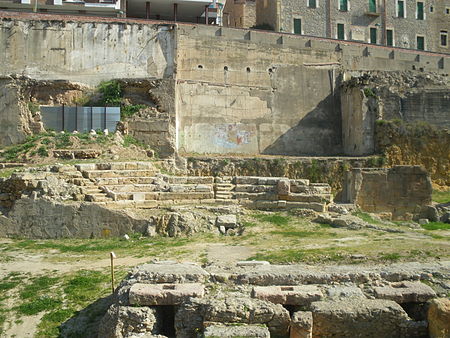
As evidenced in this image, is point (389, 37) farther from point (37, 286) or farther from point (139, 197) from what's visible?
point (37, 286)

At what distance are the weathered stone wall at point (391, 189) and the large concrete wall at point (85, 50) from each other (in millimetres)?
9457

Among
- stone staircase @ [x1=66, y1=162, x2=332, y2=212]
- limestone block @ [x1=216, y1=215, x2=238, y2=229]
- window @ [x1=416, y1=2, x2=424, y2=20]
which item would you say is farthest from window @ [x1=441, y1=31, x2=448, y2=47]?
limestone block @ [x1=216, y1=215, x2=238, y2=229]

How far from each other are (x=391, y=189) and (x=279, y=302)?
1243 centimetres

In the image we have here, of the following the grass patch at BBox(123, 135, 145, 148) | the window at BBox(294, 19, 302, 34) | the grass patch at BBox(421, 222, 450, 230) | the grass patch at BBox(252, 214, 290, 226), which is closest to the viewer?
the grass patch at BBox(252, 214, 290, 226)

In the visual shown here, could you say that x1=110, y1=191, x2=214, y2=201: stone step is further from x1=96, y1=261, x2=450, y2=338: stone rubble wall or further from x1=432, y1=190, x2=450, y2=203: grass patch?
x1=432, y1=190, x2=450, y2=203: grass patch

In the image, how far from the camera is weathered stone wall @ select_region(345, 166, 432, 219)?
17719 mm

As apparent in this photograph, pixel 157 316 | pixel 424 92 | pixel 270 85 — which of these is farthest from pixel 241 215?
pixel 424 92

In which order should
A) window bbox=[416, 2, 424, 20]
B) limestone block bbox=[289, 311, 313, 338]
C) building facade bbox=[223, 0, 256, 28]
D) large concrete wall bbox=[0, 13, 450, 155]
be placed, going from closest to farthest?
limestone block bbox=[289, 311, 313, 338]
large concrete wall bbox=[0, 13, 450, 155]
building facade bbox=[223, 0, 256, 28]
window bbox=[416, 2, 424, 20]

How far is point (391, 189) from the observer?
17891mm

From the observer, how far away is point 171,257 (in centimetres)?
1023

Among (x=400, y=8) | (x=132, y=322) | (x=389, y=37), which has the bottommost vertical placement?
(x=132, y=322)

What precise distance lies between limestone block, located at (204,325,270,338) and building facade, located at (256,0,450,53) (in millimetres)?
29079

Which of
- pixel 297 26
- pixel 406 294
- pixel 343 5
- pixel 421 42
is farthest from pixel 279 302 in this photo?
pixel 421 42

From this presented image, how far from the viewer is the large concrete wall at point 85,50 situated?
68.7ft
